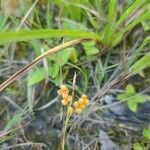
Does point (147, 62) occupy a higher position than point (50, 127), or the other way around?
point (147, 62)

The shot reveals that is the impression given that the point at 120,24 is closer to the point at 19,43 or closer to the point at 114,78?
the point at 114,78

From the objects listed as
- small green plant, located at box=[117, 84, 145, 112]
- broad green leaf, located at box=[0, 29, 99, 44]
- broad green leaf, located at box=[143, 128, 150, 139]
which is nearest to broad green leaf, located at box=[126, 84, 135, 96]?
small green plant, located at box=[117, 84, 145, 112]

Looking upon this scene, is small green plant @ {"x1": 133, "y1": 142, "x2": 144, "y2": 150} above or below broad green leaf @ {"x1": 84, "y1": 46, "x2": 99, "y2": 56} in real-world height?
below

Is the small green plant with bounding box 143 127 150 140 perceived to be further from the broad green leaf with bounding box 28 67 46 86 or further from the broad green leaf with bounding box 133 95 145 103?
the broad green leaf with bounding box 28 67 46 86

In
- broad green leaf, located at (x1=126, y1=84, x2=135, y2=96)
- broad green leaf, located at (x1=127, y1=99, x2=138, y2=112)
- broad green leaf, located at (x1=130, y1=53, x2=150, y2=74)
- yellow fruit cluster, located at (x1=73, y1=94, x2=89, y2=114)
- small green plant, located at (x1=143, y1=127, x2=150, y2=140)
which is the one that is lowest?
small green plant, located at (x1=143, y1=127, x2=150, y2=140)

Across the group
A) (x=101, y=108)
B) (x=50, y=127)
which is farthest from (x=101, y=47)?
Result: (x=50, y=127)

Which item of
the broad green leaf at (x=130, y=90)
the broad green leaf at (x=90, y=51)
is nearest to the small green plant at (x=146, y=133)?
the broad green leaf at (x=130, y=90)
